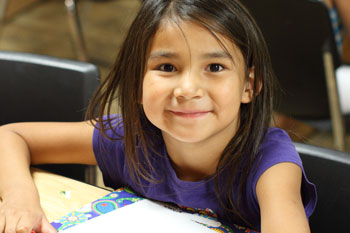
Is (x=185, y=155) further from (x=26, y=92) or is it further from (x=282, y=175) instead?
(x=26, y=92)

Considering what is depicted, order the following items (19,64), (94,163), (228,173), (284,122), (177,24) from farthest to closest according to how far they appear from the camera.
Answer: (284,122) < (19,64) < (94,163) < (228,173) < (177,24)

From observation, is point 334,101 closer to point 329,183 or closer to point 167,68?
point 329,183

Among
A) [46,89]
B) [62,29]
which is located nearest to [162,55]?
[46,89]

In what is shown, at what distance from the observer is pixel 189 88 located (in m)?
0.92

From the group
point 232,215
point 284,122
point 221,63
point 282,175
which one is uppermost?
point 221,63

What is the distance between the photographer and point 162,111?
3.19 feet

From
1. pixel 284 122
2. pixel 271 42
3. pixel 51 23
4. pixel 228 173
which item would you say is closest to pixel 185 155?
pixel 228 173

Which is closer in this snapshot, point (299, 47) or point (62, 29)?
point (299, 47)

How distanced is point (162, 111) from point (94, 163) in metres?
0.33

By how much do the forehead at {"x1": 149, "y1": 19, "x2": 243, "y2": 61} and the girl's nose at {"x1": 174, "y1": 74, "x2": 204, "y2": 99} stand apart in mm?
46

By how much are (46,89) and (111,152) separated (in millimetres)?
297

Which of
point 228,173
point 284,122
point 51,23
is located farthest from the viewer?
point 51,23

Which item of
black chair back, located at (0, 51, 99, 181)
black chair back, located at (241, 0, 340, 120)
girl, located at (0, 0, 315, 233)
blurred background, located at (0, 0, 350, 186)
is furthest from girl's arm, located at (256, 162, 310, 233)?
blurred background, located at (0, 0, 350, 186)

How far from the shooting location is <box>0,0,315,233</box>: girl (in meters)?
0.94
